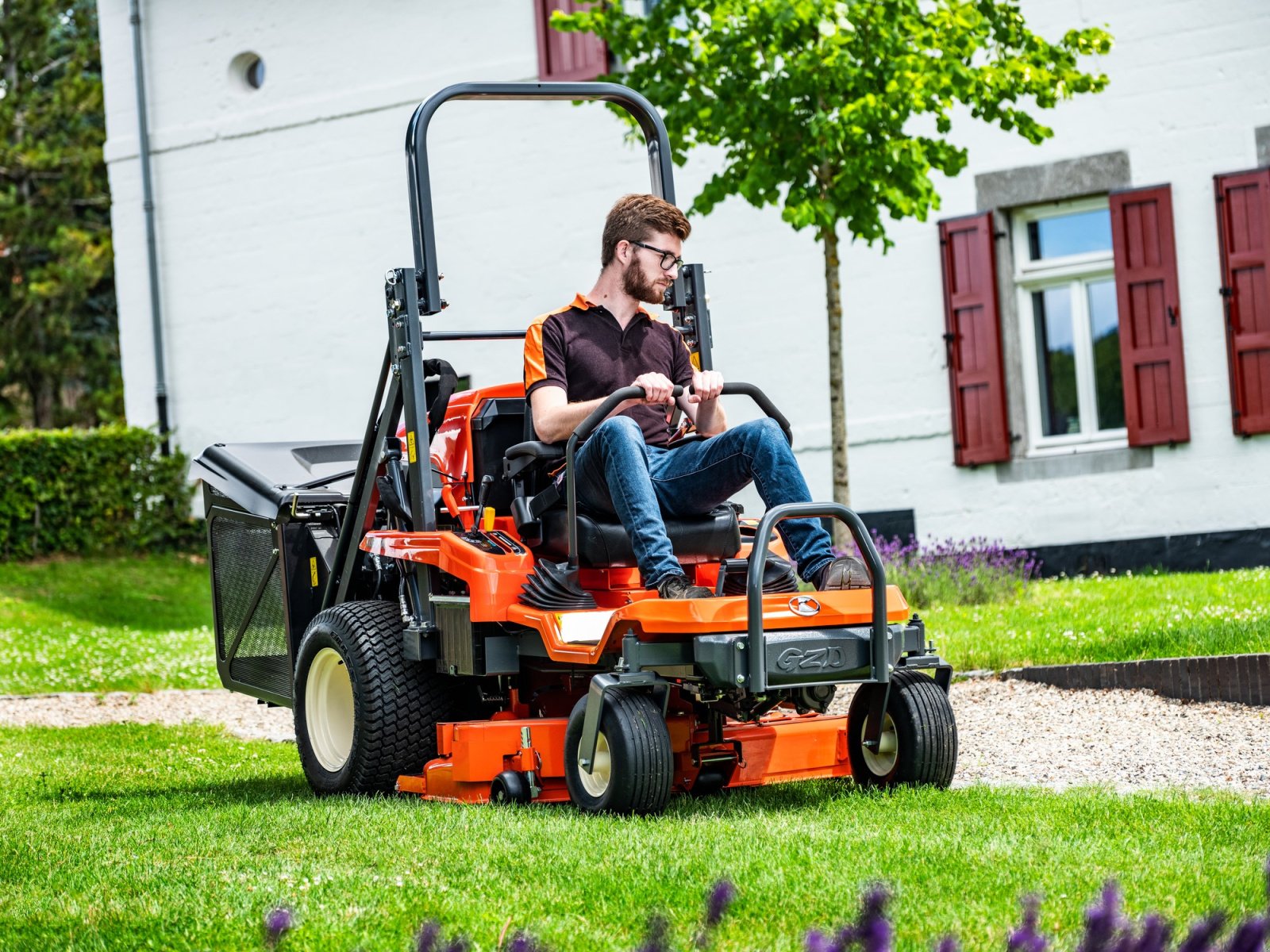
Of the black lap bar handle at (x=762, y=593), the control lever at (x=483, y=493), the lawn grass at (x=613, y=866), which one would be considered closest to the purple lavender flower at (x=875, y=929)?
the lawn grass at (x=613, y=866)

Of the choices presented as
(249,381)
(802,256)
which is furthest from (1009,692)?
(249,381)

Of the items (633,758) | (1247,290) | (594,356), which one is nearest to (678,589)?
(633,758)

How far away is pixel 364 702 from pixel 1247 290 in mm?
8084

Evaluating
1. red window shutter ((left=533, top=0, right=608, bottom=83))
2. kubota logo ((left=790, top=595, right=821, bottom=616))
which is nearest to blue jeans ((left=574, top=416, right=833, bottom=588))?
kubota logo ((left=790, top=595, right=821, bottom=616))

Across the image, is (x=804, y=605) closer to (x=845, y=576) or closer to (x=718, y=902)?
(x=845, y=576)

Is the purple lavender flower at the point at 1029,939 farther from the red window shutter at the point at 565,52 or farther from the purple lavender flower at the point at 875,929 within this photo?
the red window shutter at the point at 565,52

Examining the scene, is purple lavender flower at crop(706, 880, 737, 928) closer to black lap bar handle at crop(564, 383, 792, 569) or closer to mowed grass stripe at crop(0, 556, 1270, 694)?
black lap bar handle at crop(564, 383, 792, 569)

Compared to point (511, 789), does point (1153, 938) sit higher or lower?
higher

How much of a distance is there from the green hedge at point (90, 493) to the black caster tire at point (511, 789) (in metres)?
12.0

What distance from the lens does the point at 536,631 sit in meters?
5.25

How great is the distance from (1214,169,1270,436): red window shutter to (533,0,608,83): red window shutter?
5.20 meters

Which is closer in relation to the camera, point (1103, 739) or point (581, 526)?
point (581, 526)

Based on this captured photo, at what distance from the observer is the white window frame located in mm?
12555

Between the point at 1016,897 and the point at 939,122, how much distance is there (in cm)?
687
